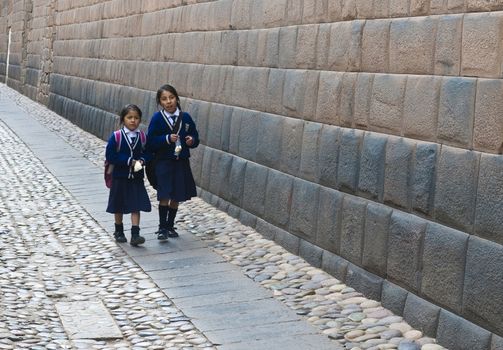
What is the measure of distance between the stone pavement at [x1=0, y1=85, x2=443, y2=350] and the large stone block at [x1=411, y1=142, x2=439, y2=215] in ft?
2.59

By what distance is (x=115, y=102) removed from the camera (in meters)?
16.6

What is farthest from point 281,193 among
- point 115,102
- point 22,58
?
point 22,58

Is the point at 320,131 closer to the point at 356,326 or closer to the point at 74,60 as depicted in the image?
the point at 356,326

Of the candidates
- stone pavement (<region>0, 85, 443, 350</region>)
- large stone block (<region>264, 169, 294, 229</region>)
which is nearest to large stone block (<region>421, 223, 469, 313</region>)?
stone pavement (<region>0, 85, 443, 350</region>)

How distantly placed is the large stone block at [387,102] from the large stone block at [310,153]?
1.03 m

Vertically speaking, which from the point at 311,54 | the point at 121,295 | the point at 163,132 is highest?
the point at 311,54

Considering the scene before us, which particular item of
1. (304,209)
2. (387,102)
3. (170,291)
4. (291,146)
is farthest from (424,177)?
(291,146)

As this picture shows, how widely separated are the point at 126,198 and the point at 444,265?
12.9 ft

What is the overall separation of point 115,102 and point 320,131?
30.5 ft

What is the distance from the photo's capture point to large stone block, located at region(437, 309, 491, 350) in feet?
17.7

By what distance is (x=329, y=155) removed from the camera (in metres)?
7.64

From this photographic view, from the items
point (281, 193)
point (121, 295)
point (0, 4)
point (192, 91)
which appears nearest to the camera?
point (121, 295)

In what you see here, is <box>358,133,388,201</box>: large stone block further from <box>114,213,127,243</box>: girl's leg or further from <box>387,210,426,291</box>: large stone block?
<box>114,213,127,243</box>: girl's leg

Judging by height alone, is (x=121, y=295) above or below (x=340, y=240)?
below
